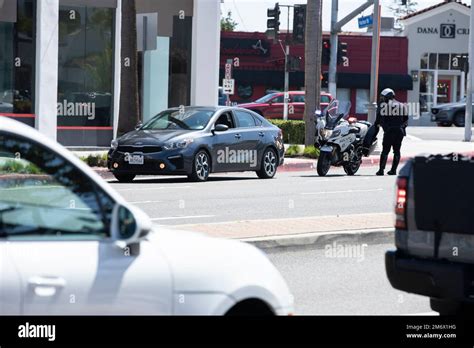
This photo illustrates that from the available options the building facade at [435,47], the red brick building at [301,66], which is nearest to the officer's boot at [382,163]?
the red brick building at [301,66]

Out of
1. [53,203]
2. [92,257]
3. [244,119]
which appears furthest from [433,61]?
[92,257]

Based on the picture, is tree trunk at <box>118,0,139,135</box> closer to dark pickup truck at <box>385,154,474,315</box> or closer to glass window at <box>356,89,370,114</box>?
dark pickup truck at <box>385,154,474,315</box>

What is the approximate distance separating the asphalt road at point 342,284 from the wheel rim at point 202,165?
9.26 meters

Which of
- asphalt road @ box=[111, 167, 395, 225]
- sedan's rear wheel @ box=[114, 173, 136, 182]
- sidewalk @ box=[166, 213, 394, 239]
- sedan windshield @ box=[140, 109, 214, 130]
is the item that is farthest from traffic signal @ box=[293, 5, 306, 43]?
sidewalk @ box=[166, 213, 394, 239]

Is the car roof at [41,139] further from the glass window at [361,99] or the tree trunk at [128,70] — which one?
the glass window at [361,99]

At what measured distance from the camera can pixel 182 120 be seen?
22.5 m

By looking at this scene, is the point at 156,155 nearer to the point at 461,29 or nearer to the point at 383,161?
the point at 383,161

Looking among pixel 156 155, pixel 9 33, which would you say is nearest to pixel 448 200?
pixel 156 155

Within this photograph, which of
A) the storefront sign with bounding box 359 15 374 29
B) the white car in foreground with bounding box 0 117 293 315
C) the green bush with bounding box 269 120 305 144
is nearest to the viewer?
the white car in foreground with bounding box 0 117 293 315

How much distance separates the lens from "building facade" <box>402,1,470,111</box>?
221ft

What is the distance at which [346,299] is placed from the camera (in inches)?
386

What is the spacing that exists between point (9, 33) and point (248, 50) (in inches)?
1440

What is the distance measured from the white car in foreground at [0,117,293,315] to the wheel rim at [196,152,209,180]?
52.4 ft

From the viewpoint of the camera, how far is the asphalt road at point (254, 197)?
1609 cm
